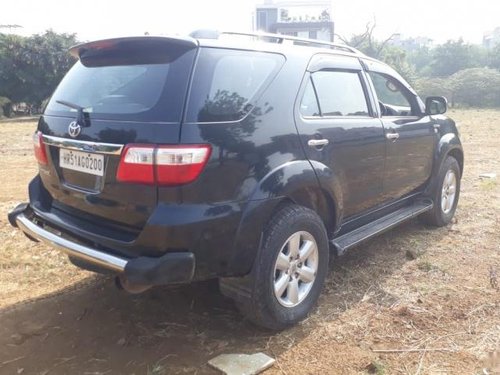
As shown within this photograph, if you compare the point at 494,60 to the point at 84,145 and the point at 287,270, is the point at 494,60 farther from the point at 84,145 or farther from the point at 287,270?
the point at 84,145

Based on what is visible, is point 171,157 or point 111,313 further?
point 111,313

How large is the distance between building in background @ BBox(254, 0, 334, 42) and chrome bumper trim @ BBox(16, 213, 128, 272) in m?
66.0

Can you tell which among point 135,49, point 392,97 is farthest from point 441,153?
point 135,49

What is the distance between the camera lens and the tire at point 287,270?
286 cm

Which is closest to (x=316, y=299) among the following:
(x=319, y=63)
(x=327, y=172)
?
(x=327, y=172)

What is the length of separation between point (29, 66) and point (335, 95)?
87.4 feet

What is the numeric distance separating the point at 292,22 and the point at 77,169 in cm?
7389

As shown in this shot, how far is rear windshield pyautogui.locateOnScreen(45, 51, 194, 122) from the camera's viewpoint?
8.41 feet

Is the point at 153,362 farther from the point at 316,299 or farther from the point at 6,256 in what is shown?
the point at 6,256

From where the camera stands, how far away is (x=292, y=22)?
72125 millimetres

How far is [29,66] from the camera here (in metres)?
26.3

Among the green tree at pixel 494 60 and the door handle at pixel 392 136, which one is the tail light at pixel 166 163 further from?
the green tree at pixel 494 60

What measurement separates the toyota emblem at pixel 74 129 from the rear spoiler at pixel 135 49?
1.48 ft

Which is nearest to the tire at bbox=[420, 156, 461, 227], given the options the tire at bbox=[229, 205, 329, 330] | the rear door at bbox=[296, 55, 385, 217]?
the rear door at bbox=[296, 55, 385, 217]
